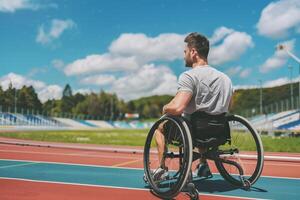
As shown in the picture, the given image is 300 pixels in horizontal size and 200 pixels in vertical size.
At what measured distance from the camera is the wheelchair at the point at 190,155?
3936 millimetres

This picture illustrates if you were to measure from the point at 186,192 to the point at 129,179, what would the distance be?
65.1 inches

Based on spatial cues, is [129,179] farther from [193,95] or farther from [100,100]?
[100,100]

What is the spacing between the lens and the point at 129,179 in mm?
5680

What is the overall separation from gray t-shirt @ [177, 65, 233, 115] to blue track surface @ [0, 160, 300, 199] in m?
1.03

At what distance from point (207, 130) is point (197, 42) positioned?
39.0 inches

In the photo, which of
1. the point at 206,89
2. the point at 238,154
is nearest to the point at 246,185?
the point at 238,154

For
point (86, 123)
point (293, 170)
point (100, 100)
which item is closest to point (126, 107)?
point (100, 100)

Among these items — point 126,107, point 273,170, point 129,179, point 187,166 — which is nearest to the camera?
point 187,166

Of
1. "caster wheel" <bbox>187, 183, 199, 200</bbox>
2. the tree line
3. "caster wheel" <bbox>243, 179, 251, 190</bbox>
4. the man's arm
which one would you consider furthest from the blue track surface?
the tree line

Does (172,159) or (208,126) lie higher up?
(208,126)

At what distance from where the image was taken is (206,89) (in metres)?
4.32

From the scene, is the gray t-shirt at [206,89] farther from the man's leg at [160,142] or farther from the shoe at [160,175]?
the shoe at [160,175]

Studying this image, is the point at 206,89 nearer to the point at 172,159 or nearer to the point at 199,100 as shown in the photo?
the point at 199,100

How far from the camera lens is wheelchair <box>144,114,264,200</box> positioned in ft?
12.9
